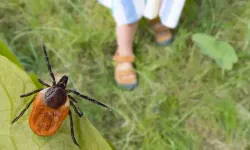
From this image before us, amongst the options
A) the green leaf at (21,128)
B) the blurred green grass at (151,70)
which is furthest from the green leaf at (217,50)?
the green leaf at (21,128)

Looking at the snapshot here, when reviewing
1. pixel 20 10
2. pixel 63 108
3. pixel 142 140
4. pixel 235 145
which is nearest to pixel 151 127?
pixel 142 140

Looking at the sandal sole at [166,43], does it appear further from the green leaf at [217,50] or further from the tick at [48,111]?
the tick at [48,111]

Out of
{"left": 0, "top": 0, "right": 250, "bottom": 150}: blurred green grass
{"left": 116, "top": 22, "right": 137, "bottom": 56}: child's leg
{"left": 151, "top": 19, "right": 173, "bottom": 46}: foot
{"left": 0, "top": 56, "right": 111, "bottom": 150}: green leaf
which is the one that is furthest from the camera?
{"left": 151, "top": 19, "right": 173, "bottom": 46}: foot

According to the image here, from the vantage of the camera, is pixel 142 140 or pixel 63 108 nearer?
pixel 63 108

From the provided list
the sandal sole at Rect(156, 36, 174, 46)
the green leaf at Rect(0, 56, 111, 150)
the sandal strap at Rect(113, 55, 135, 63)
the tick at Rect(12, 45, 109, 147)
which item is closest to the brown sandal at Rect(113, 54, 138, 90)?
the sandal strap at Rect(113, 55, 135, 63)

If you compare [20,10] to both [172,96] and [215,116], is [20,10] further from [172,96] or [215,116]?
[215,116]

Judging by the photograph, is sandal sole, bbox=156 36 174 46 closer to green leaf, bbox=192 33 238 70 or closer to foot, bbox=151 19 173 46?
foot, bbox=151 19 173 46

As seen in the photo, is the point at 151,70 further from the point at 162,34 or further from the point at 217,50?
the point at 217,50
